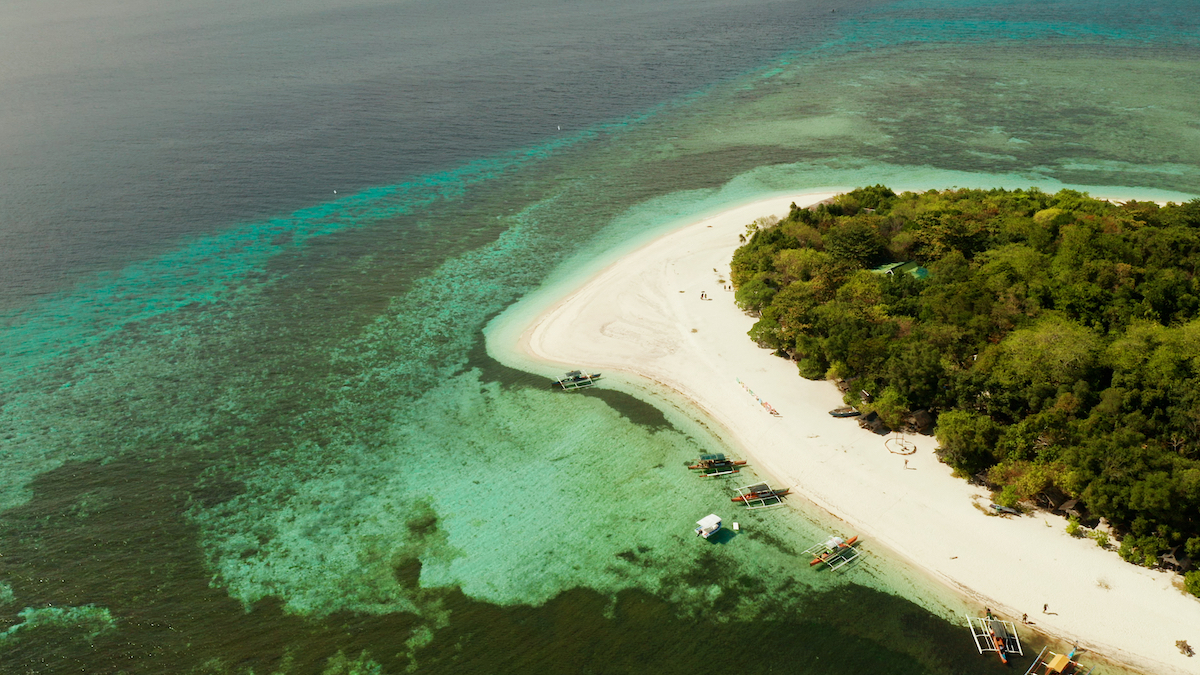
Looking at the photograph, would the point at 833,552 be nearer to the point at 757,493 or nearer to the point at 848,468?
the point at 757,493

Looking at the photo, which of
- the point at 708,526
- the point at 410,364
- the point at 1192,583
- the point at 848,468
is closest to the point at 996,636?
the point at 1192,583

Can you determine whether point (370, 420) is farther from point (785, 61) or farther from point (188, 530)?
point (785, 61)

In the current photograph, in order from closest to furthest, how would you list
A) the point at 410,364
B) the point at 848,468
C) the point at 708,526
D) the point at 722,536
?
the point at 708,526, the point at 722,536, the point at 848,468, the point at 410,364

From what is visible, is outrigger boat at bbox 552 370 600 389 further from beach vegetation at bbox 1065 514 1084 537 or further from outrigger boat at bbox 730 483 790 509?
beach vegetation at bbox 1065 514 1084 537

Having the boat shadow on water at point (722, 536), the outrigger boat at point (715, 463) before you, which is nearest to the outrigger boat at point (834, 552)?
the boat shadow on water at point (722, 536)

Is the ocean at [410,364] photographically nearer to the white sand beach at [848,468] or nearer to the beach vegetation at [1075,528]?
the white sand beach at [848,468]

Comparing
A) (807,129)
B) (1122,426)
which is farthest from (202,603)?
(807,129)
